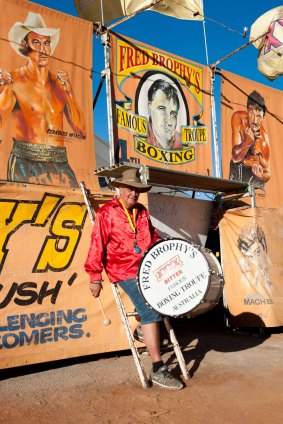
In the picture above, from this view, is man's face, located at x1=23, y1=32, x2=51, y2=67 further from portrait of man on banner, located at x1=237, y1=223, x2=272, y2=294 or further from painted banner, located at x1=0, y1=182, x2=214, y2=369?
portrait of man on banner, located at x1=237, y1=223, x2=272, y2=294

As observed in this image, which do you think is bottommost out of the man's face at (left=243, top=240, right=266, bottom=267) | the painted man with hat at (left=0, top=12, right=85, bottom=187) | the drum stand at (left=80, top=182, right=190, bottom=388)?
the drum stand at (left=80, top=182, right=190, bottom=388)

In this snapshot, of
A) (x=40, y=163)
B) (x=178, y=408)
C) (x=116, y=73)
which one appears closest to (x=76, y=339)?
(x=178, y=408)

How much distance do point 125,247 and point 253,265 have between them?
Result: 361 centimetres

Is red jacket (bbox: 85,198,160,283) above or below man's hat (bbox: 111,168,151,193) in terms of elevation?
below

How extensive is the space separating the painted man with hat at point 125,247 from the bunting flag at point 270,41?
221 inches

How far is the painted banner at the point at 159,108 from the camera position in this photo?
283 inches

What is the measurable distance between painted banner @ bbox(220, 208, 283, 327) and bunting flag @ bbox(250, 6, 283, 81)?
10.3 feet

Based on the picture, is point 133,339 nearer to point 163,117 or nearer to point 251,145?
point 163,117

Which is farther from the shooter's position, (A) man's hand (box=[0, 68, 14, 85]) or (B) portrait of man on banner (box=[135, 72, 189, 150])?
(B) portrait of man on banner (box=[135, 72, 189, 150])

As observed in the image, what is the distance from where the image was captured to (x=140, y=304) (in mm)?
4359

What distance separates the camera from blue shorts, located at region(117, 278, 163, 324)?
14.0 feet

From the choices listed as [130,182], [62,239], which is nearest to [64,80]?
[62,239]

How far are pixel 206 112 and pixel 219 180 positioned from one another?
2187mm

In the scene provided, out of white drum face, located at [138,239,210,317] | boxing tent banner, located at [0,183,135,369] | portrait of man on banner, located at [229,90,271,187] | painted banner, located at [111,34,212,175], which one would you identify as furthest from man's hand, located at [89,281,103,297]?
portrait of man on banner, located at [229,90,271,187]
